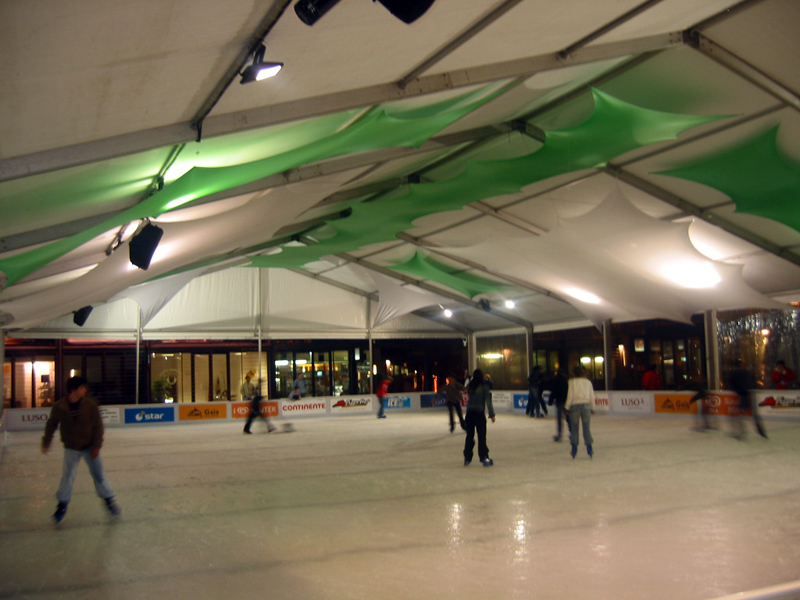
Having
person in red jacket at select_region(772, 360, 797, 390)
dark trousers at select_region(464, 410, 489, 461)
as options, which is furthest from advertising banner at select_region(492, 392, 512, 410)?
dark trousers at select_region(464, 410, 489, 461)

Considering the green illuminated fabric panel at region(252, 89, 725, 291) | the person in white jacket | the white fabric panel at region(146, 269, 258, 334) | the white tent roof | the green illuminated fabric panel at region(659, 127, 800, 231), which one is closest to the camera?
the white tent roof

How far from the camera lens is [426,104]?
567cm

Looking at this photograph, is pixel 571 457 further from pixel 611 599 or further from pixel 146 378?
pixel 146 378

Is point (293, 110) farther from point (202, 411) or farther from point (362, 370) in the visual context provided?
point (362, 370)

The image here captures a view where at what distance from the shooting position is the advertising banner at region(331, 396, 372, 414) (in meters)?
19.1

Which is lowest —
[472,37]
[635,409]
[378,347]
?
[635,409]

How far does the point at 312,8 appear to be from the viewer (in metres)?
2.86

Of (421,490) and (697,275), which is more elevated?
(697,275)

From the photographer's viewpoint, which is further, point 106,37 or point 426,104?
point 426,104

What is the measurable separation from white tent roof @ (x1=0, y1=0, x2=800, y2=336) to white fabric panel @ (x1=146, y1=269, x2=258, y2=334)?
3.58 m

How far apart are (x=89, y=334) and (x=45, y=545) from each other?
14.3 meters

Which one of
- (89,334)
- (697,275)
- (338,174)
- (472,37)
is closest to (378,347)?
(89,334)

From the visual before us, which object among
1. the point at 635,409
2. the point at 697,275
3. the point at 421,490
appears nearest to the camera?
the point at 421,490

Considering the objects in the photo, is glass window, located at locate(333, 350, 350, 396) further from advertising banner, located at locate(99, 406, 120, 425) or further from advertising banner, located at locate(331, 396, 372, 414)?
advertising banner, located at locate(99, 406, 120, 425)
